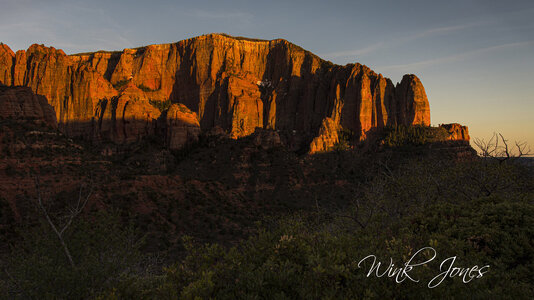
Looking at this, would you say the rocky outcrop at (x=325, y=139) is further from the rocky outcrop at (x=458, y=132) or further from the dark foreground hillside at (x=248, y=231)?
the rocky outcrop at (x=458, y=132)

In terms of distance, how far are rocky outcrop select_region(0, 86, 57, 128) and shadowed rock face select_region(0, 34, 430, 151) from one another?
45.3m

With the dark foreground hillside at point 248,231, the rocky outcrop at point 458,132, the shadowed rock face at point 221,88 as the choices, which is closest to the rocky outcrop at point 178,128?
the shadowed rock face at point 221,88

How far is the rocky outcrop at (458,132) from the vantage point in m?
85.1

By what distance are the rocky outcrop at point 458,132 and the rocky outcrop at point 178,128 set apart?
78095 mm

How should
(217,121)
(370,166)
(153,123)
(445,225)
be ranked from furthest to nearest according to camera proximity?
(217,121)
(153,123)
(370,166)
(445,225)

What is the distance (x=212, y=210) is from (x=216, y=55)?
Result: 105 m

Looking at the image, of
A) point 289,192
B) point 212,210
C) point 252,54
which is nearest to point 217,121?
point 252,54

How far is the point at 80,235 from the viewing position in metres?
13.5

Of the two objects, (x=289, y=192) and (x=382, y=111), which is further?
(x=382, y=111)

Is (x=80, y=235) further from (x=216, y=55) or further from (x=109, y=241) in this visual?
(x=216, y=55)

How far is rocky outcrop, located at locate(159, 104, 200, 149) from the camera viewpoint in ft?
282
